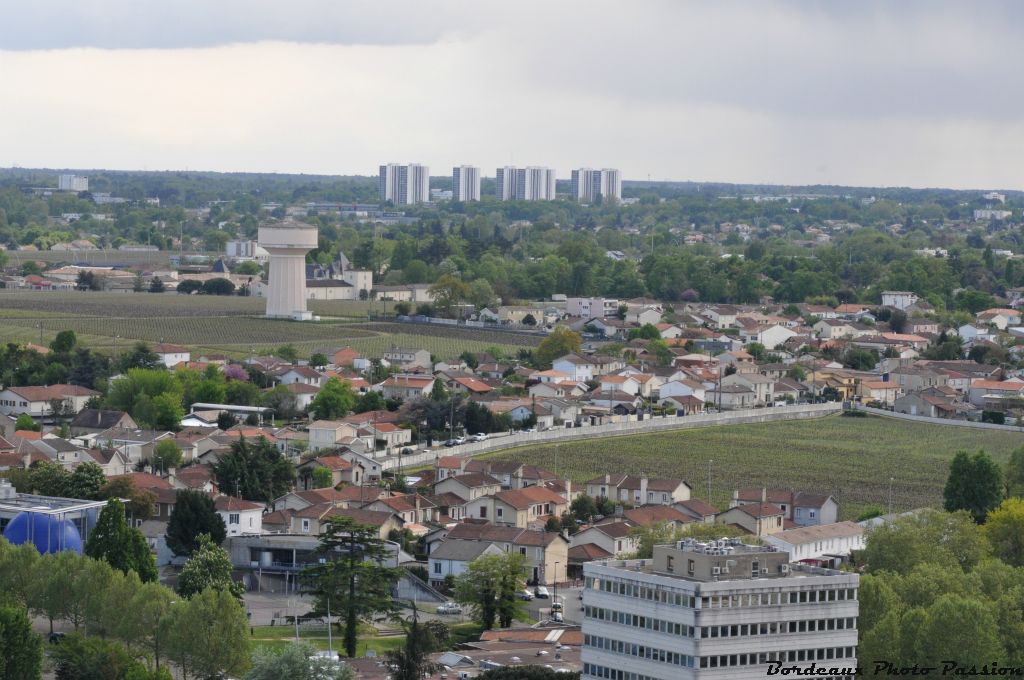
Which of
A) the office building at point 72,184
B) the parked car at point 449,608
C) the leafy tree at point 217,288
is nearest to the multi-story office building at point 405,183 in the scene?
the office building at point 72,184

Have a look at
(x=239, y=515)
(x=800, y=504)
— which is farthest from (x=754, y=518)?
(x=239, y=515)

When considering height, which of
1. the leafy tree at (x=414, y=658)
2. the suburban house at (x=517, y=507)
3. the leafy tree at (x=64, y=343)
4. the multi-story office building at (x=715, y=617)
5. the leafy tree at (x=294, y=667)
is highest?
the multi-story office building at (x=715, y=617)

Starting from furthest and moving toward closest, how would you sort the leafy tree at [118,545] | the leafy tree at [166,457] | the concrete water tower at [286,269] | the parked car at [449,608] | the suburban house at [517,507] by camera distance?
the concrete water tower at [286,269] < the leafy tree at [166,457] < the suburban house at [517,507] < the parked car at [449,608] < the leafy tree at [118,545]

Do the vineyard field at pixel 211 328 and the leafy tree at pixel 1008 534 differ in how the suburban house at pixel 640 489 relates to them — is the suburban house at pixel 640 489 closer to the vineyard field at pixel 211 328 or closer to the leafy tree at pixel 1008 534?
the leafy tree at pixel 1008 534

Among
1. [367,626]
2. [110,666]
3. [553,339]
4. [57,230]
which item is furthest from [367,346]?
[57,230]

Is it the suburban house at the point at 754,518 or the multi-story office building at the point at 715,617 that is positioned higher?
the multi-story office building at the point at 715,617

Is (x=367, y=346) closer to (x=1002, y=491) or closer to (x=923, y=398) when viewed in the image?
(x=923, y=398)

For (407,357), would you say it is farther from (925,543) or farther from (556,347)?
(925,543)
